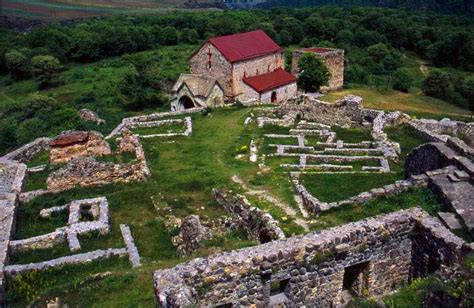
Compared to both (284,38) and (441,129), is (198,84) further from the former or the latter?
(284,38)

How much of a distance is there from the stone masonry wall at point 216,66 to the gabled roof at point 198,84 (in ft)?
7.11

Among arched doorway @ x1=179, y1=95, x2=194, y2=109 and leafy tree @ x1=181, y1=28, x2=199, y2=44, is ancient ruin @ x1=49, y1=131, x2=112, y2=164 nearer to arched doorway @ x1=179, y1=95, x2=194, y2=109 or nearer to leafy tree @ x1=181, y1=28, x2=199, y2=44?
arched doorway @ x1=179, y1=95, x2=194, y2=109

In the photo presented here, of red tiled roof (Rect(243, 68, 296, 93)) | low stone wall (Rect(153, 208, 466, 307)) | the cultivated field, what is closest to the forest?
the cultivated field

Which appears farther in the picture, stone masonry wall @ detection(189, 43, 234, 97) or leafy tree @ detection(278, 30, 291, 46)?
leafy tree @ detection(278, 30, 291, 46)

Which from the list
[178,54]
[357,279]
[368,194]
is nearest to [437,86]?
[178,54]

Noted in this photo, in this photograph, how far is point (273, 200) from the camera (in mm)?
17531

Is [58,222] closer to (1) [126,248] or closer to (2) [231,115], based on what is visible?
(1) [126,248]

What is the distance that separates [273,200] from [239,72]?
28.1m

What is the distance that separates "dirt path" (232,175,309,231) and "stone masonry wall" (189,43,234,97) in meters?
24.3

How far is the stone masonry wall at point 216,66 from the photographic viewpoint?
1730 inches

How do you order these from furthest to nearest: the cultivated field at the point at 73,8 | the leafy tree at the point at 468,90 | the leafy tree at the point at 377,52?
the cultivated field at the point at 73,8, the leafy tree at the point at 377,52, the leafy tree at the point at 468,90

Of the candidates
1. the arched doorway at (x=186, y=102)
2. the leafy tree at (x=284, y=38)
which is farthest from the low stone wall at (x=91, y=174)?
the leafy tree at (x=284, y=38)

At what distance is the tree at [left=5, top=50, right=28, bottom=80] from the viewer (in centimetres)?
6397

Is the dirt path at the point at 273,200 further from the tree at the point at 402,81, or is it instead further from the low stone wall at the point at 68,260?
the tree at the point at 402,81
